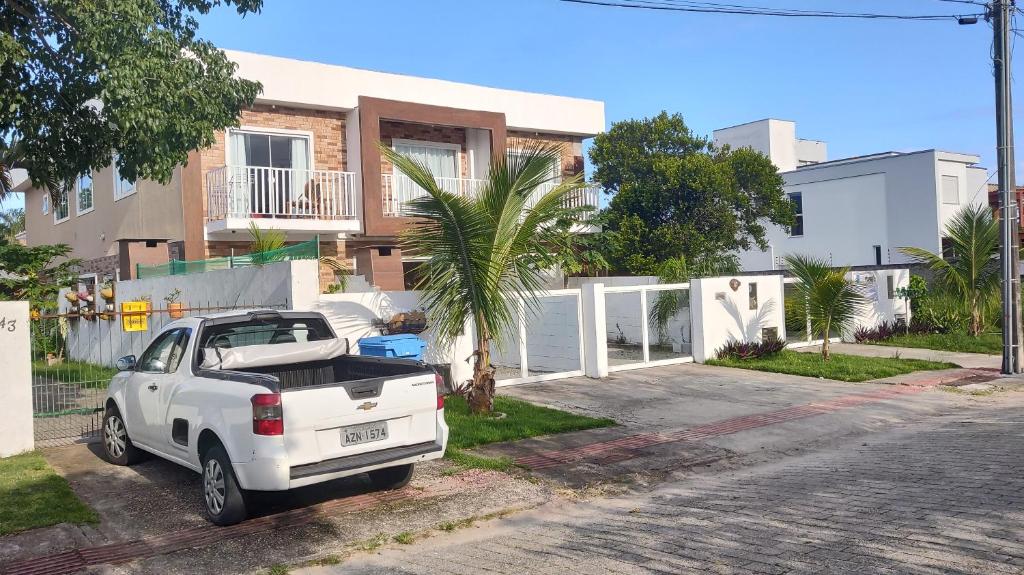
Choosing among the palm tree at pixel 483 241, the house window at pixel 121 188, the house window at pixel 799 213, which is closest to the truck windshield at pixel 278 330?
the palm tree at pixel 483 241

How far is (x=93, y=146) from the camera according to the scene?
10.6 meters

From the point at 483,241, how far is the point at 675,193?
1540 centimetres

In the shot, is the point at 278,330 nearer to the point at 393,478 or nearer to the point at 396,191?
the point at 393,478

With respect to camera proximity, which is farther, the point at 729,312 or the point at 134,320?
the point at 729,312

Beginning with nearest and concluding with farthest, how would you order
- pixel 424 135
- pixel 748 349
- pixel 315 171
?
pixel 748 349 < pixel 315 171 < pixel 424 135

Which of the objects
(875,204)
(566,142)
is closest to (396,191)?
(566,142)

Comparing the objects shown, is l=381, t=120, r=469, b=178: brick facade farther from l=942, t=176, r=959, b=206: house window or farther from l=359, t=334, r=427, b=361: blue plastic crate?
l=942, t=176, r=959, b=206: house window

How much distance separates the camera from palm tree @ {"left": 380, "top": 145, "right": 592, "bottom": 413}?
10.3 m

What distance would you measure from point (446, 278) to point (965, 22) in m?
11.6

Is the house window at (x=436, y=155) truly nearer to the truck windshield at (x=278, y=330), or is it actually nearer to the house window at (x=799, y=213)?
the truck windshield at (x=278, y=330)

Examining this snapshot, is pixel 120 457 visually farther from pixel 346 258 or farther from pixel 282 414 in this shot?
pixel 346 258

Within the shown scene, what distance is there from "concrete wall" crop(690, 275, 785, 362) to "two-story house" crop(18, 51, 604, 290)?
584cm

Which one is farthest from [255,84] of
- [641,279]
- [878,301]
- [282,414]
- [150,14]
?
[878,301]

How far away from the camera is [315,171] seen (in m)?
17.6
